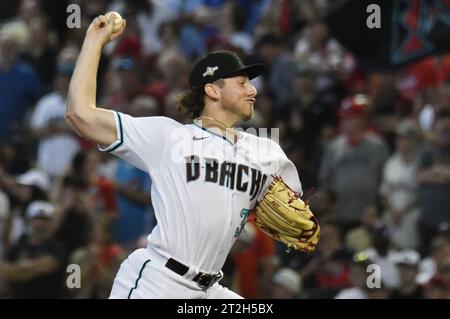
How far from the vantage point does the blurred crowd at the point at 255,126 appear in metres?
9.80

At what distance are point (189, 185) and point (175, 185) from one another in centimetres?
7

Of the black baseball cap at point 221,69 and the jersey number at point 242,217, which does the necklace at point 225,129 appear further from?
the jersey number at point 242,217

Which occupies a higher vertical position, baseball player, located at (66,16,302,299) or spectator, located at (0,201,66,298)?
baseball player, located at (66,16,302,299)

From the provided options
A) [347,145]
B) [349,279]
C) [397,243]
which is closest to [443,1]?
[347,145]

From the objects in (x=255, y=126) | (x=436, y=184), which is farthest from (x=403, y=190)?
(x=255, y=126)

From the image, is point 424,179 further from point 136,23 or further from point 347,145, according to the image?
point 136,23

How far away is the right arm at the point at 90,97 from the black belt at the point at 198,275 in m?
0.71

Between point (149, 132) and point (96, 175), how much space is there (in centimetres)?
459

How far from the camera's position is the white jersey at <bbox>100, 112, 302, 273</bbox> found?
21.3 ft

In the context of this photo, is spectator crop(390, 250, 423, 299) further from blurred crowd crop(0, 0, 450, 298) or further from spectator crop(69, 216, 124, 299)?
spectator crop(69, 216, 124, 299)

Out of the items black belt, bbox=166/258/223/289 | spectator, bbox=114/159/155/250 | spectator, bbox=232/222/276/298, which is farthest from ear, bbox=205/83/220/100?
spectator, bbox=114/159/155/250

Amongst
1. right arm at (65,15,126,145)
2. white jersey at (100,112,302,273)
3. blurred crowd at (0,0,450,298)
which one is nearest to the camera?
right arm at (65,15,126,145)

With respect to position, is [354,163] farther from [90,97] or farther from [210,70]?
[90,97]

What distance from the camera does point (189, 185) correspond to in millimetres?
6527
